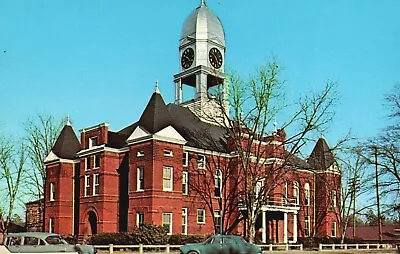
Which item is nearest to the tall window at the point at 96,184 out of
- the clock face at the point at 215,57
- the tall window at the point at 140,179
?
the tall window at the point at 140,179

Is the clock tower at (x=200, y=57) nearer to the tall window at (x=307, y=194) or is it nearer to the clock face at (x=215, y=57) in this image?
the clock face at (x=215, y=57)

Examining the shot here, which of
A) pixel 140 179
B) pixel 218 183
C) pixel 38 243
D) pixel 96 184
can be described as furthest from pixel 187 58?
pixel 38 243

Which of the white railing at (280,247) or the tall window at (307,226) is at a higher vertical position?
the tall window at (307,226)

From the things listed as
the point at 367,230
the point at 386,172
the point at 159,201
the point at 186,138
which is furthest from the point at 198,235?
the point at 367,230

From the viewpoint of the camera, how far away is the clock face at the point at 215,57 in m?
60.6

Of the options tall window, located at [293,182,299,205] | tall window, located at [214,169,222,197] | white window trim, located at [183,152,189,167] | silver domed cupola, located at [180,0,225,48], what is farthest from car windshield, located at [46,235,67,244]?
silver domed cupola, located at [180,0,225,48]

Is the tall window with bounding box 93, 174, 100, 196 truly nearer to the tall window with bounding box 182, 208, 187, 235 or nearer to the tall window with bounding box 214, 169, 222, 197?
the tall window with bounding box 182, 208, 187, 235

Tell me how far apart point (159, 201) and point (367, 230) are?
55076mm

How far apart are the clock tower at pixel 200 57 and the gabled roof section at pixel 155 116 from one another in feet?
30.5

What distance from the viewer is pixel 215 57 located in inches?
2402

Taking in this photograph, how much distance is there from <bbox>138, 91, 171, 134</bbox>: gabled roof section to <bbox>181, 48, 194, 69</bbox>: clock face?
1209 centimetres

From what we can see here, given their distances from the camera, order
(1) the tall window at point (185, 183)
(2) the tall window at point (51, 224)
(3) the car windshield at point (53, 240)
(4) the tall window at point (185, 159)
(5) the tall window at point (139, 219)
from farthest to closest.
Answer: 1. (2) the tall window at point (51, 224)
2. (4) the tall window at point (185, 159)
3. (1) the tall window at point (185, 183)
4. (5) the tall window at point (139, 219)
5. (3) the car windshield at point (53, 240)

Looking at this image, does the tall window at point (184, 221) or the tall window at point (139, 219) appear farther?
the tall window at point (184, 221)

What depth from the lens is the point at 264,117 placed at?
45.6 metres
